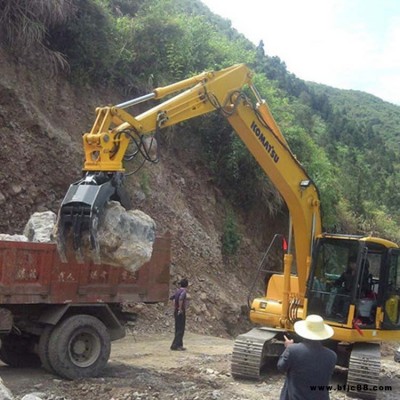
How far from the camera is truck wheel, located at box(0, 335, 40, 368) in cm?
885

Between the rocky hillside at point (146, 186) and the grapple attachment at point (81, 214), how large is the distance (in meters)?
6.61

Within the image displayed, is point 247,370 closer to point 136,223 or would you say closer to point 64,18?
point 136,223

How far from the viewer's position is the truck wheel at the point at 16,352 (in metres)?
8.85

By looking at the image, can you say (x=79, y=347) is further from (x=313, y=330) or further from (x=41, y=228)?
(x=313, y=330)

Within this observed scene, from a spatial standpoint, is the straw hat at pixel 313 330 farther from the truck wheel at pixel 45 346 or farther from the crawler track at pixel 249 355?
the truck wheel at pixel 45 346

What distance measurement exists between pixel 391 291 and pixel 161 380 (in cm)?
389

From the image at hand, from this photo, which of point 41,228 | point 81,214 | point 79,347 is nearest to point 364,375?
point 79,347

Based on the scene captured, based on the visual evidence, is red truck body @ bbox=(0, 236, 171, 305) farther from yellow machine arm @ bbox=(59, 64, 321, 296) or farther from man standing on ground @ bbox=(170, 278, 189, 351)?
man standing on ground @ bbox=(170, 278, 189, 351)

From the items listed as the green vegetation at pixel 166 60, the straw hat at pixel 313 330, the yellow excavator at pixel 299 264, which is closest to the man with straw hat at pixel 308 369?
the straw hat at pixel 313 330

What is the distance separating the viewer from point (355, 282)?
354 inches

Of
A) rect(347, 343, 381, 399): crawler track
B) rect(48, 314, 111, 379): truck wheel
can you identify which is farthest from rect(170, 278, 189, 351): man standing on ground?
rect(347, 343, 381, 399): crawler track

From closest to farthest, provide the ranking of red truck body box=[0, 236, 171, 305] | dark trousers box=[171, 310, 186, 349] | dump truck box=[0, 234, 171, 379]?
1. red truck body box=[0, 236, 171, 305]
2. dump truck box=[0, 234, 171, 379]
3. dark trousers box=[171, 310, 186, 349]

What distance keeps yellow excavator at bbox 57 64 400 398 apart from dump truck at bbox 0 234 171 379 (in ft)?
5.57

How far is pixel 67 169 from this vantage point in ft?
45.9
